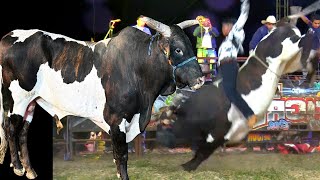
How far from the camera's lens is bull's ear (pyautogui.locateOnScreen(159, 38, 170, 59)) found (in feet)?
11.3

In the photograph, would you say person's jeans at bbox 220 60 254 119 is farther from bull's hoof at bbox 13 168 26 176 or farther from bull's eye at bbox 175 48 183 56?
bull's hoof at bbox 13 168 26 176

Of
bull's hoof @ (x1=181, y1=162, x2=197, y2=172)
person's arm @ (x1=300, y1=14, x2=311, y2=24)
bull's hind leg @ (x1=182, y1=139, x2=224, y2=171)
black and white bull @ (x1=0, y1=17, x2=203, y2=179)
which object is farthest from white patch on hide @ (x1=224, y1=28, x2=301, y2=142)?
black and white bull @ (x1=0, y1=17, x2=203, y2=179)

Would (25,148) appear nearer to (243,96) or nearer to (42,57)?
(42,57)

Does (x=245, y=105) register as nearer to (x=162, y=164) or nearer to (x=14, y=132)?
(x=162, y=164)

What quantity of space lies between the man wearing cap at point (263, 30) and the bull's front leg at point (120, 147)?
168 centimetres

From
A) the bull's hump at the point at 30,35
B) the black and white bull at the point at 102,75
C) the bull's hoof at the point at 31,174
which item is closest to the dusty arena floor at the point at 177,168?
the bull's hoof at the point at 31,174

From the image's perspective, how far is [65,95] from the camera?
143 inches

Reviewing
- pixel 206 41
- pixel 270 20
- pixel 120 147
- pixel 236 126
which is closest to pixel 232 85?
pixel 236 126

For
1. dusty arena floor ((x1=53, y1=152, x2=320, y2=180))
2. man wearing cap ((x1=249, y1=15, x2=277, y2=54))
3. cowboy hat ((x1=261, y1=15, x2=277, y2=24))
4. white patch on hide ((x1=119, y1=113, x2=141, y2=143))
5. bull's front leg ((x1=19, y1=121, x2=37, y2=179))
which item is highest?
cowboy hat ((x1=261, y1=15, x2=277, y2=24))

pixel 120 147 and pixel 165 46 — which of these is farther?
pixel 120 147

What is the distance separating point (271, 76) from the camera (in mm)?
4277

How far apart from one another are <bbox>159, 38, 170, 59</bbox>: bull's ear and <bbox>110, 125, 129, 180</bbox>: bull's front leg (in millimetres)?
671

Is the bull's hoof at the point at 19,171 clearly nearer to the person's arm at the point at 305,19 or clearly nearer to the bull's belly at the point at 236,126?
the bull's belly at the point at 236,126

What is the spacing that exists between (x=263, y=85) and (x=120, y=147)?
154cm
